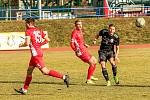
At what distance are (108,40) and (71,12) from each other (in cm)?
3674

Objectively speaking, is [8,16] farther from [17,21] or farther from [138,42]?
[138,42]

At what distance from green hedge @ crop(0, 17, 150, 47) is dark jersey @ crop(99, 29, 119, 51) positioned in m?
27.5

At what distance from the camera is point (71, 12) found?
52750 mm

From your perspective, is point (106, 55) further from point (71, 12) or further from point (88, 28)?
point (71, 12)

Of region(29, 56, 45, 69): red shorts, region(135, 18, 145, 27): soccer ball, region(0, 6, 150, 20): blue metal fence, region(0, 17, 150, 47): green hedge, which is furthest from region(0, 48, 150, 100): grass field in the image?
region(0, 6, 150, 20): blue metal fence

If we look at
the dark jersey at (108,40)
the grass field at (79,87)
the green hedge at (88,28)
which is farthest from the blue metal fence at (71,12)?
the dark jersey at (108,40)

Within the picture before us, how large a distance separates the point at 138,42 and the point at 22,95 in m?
31.7

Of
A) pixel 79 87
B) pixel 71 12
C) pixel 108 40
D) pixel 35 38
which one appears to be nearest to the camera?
pixel 35 38

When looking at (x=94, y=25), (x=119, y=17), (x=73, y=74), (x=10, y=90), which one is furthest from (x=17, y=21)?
(x=10, y=90)

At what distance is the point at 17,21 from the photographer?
47219 millimetres

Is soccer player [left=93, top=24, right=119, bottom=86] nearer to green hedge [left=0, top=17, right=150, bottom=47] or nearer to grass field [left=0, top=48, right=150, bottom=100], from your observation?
grass field [left=0, top=48, right=150, bottom=100]

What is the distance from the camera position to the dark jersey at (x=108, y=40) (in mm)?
16172

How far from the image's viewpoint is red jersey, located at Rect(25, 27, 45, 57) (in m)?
13.6

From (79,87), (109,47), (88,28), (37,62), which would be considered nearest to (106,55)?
(109,47)
